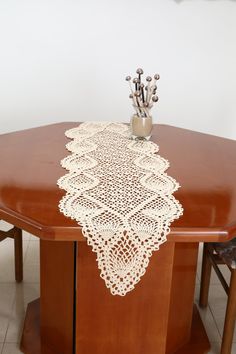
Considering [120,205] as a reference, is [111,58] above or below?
above

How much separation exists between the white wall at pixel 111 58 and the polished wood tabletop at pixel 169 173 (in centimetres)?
106

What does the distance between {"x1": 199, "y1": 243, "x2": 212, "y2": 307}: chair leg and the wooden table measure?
20 cm

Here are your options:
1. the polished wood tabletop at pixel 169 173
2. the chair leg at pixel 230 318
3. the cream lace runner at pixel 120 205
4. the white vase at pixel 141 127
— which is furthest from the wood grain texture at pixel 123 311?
the white vase at pixel 141 127

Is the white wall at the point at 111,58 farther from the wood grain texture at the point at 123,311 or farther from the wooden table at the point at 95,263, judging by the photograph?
the wood grain texture at the point at 123,311

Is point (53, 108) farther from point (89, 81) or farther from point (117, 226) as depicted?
point (117, 226)

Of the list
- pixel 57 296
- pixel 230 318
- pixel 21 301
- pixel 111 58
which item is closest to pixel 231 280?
pixel 230 318

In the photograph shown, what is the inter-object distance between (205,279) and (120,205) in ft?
3.51

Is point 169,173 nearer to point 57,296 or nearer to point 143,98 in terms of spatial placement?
point 143,98

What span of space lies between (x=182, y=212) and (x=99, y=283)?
44 cm

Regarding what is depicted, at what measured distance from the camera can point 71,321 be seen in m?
1.73

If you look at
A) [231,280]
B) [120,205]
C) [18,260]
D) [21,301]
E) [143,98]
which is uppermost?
[143,98]

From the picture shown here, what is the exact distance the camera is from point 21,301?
2.27 m

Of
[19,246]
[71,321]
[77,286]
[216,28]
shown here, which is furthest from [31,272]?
[216,28]

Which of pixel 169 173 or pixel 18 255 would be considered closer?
A: pixel 169 173
